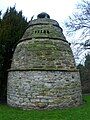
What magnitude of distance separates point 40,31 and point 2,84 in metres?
5.14

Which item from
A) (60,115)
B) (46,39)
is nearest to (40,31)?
(46,39)

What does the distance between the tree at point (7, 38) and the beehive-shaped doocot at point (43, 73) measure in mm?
2386

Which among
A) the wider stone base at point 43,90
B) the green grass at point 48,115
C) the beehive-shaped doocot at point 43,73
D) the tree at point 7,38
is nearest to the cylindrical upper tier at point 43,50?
the beehive-shaped doocot at point 43,73

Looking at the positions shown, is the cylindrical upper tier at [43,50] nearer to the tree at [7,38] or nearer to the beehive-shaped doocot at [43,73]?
the beehive-shaped doocot at [43,73]

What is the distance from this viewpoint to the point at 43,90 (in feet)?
46.6

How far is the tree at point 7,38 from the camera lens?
18219 millimetres

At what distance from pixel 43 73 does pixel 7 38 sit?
219 inches

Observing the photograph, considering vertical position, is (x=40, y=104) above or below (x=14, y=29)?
below

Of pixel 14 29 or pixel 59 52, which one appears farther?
pixel 14 29

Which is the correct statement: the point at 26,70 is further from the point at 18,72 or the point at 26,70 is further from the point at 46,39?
the point at 46,39

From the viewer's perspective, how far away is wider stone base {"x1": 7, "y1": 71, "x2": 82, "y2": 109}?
46.5 feet

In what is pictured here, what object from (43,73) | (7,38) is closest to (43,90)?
(43,73)

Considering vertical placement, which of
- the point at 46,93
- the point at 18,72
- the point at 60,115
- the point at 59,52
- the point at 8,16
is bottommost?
the point at 60,115

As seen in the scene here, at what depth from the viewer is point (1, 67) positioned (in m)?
18.0
